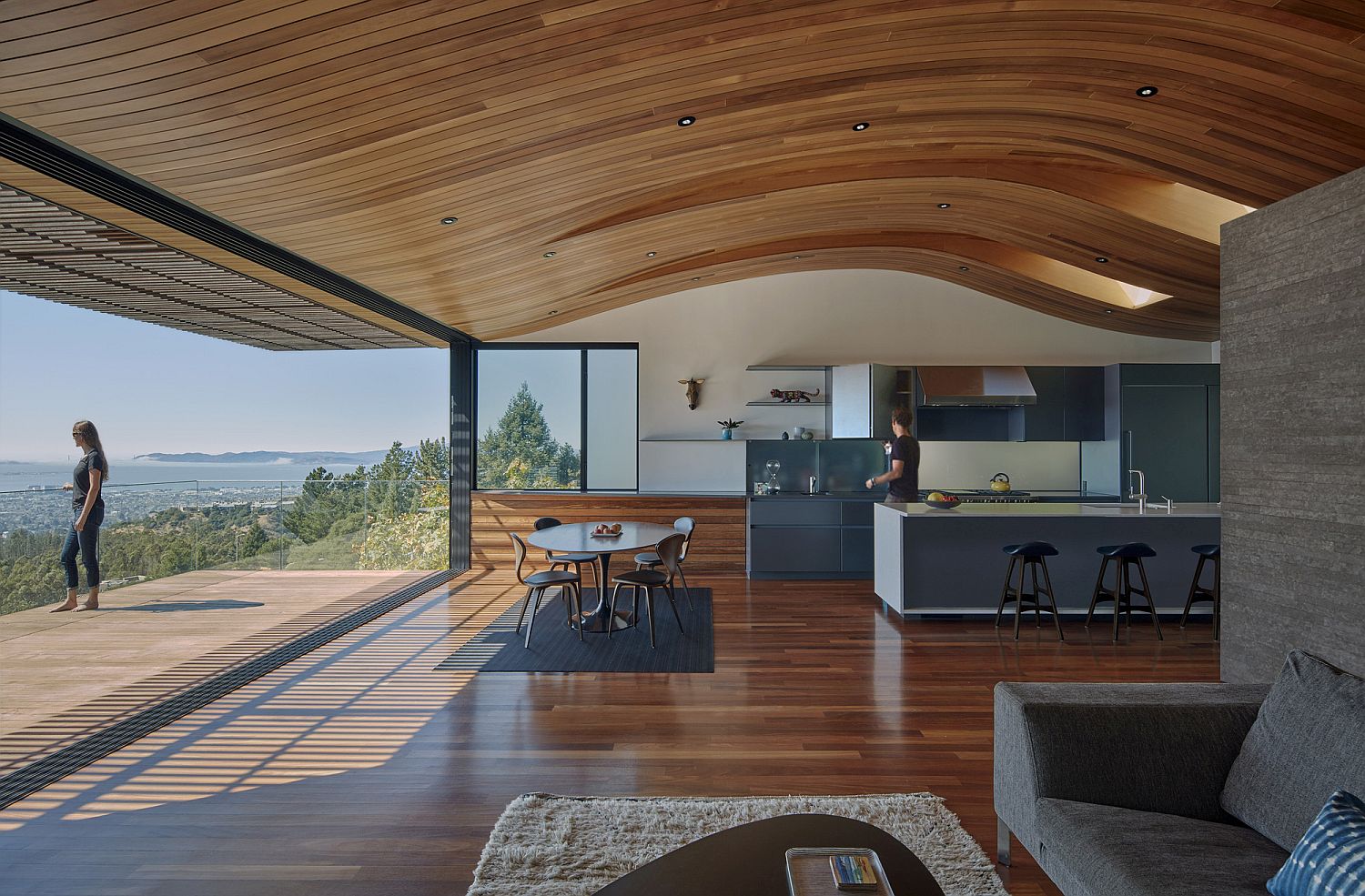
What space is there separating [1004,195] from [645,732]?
474 cm

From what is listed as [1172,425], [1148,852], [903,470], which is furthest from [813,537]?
[1148,852]

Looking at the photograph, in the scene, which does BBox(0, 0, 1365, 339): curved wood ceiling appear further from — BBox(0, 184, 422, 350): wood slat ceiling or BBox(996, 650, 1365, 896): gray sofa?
BBox(996, 650, 1365, 896): gray sofa

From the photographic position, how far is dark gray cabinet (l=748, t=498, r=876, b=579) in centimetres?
799

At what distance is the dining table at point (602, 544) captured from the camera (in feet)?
17.4

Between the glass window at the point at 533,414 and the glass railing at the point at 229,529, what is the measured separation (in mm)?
1062

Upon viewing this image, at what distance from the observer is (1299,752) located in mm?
1976

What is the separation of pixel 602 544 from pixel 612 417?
3.63 metres

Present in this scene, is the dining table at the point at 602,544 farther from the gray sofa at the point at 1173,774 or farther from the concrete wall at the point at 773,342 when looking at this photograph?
the gray sofa at the point at 1173,774

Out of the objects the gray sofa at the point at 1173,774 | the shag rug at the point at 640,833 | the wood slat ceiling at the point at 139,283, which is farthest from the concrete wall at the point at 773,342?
the gray sofa at the point at 1173,774

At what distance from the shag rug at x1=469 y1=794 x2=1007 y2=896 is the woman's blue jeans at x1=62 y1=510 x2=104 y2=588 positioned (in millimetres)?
4713

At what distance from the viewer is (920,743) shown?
11.7 feet

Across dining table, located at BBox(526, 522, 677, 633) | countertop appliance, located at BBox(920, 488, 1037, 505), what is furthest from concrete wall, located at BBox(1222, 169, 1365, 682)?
countertop appliance, located at BBox(920, 488, 1037, 505)

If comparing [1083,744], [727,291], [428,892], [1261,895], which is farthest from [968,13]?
[727,291]

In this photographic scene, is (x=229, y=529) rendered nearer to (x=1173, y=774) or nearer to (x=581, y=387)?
(x=581, y=387)
